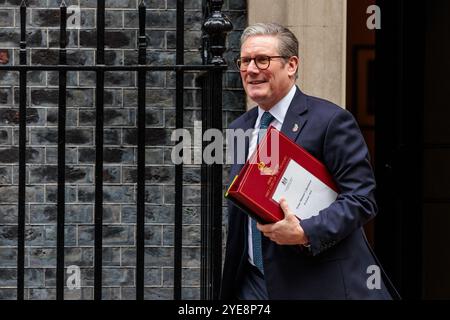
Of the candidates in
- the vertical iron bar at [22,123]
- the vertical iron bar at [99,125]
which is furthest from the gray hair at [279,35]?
the vertical iron bar at [22,123]

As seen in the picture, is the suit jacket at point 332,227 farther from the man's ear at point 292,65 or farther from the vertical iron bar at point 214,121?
the vertical iron bar at point 214,121

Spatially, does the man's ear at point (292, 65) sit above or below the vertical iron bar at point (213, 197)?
above

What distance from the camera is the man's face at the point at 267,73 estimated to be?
3.91m

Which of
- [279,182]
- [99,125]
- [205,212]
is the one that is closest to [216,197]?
[205,212]

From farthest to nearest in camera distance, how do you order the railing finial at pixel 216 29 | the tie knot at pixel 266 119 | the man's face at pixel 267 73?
the railing finial at pixel 216 29 < the tie knot at pixel 266 119 < the man's face at pixel 267 73

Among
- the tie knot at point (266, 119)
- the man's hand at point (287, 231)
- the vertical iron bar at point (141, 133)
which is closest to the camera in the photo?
the man's hand at point (287, 231)

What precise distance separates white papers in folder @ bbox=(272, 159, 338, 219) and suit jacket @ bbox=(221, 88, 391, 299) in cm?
6

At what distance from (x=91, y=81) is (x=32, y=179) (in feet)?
2.21

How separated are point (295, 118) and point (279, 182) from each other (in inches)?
11.1

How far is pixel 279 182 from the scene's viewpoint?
3785 mm

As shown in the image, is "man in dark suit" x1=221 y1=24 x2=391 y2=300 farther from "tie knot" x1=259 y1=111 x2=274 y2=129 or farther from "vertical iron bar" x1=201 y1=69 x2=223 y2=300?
"vertical iron bar" x1=201 y1=69 x2=223 y2=300

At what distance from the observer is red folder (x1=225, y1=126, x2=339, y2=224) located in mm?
3732

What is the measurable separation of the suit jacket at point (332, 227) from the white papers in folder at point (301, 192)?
58 mm
